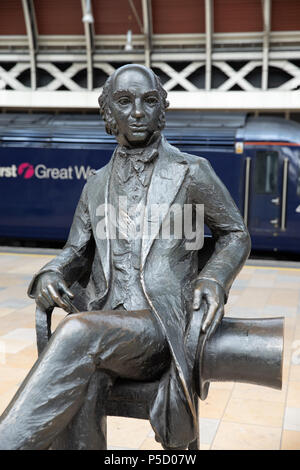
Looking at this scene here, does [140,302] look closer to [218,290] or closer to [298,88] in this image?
[218,290]

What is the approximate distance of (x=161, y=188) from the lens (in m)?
2.26

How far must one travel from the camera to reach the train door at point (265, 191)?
991 cm

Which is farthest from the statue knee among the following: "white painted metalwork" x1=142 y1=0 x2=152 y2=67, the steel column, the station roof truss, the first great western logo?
the steel column

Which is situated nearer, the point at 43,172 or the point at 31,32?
the point at 43,172

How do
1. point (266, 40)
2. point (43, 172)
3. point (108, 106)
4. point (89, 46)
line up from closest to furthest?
1. point (108, 106)
2. point (43, 172)
3. point (266, 40)
4. point (89, 46)

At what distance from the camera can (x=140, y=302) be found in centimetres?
216

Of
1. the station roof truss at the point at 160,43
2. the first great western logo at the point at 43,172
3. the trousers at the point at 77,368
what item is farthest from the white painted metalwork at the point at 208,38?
the trousers at the point at 77,368

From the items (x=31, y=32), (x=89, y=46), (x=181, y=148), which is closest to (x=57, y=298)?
(x=181, y=148)

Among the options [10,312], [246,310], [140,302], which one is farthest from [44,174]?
[140,302]

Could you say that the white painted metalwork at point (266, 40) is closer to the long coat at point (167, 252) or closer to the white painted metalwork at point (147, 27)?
the white painted metalwork at point (147, 27)

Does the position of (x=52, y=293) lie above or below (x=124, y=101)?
below

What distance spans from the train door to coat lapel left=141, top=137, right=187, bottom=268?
7.86m

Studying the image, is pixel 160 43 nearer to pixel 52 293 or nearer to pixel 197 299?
pixel 52 293

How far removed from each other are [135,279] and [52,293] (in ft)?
1.10
